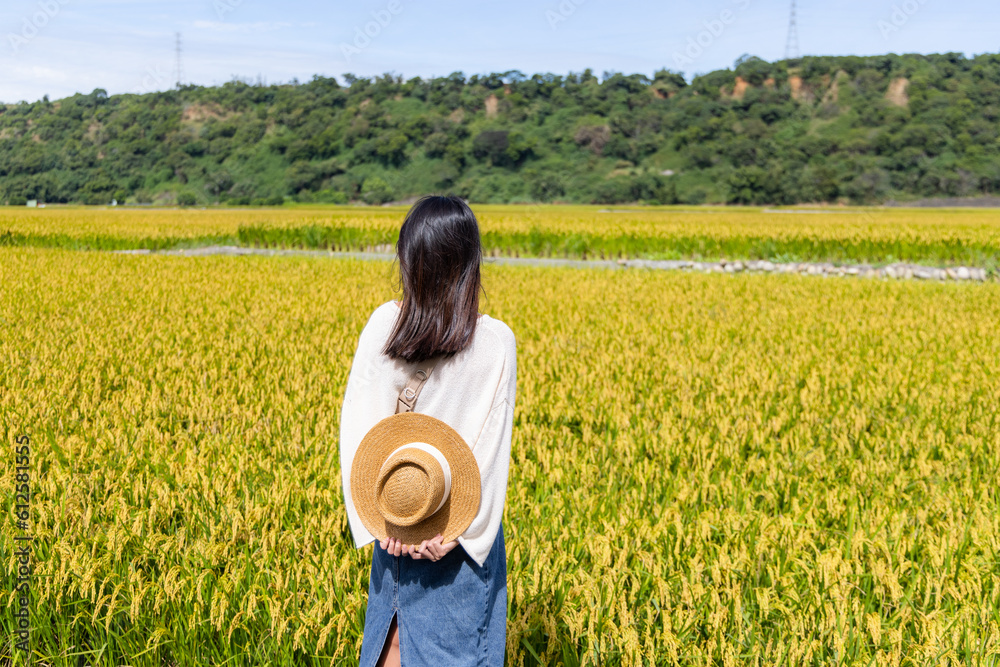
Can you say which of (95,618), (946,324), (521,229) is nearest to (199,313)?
(95,618)

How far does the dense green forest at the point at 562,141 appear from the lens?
214ft

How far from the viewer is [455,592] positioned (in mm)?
1528

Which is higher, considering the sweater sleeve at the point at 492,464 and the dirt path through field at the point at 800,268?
the dirt path through field at the point at 800,268

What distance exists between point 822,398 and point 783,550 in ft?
9.09

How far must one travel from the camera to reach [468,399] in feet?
4.93

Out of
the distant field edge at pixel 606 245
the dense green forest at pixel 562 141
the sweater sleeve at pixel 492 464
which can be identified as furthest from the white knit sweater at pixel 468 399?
the dense green forest at pixel 562 141

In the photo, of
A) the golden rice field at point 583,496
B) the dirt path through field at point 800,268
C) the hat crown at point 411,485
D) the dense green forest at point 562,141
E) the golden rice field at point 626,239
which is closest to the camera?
the hat crown at point 411,485

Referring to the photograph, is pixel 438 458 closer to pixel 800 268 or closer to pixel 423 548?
pixel 423 548

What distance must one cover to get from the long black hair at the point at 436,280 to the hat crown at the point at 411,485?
219 millimetres

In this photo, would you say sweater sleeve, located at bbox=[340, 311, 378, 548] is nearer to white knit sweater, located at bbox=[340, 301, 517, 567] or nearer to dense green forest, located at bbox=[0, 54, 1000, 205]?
white knit sweater, located at bbox=[340, 301, 517, 567]

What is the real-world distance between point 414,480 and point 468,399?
0.71 ft

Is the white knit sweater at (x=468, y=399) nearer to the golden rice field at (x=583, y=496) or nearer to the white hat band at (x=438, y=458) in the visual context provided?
the white hat band at (x=438, y=458)

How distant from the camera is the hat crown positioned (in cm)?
136

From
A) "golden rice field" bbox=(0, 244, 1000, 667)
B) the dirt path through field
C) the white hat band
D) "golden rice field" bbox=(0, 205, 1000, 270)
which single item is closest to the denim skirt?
the white hat band
